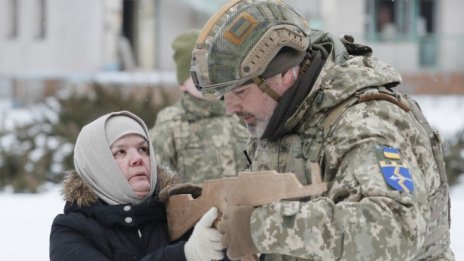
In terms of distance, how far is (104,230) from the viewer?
311 centimetres

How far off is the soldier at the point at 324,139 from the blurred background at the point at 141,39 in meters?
11.4

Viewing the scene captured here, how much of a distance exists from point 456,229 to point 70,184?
538 centimetres

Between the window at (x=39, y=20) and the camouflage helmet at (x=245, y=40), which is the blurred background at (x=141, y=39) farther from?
the camouflage helmet at (x=245, y=40)

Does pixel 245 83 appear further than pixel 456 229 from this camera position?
No

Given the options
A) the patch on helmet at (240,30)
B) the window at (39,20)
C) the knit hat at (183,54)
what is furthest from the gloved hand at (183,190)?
the window at (39,20)

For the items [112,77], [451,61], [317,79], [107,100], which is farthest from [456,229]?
[451,61]

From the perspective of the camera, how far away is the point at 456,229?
799cm

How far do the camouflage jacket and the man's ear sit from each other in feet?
0.21

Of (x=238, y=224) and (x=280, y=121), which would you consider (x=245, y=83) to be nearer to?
(x=280, y=121)

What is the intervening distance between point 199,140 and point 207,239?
291 centimetres

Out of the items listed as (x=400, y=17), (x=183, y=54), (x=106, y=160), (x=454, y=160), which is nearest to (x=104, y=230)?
(x=106, y=160)

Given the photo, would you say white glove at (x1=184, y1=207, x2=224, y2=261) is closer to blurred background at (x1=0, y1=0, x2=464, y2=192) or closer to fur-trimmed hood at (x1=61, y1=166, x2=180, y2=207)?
fur-trimmed hood at (x1=61, y1=166, x2=180, y2=207)

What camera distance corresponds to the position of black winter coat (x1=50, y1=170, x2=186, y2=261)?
3057mm

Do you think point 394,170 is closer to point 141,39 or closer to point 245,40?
point 245,40
